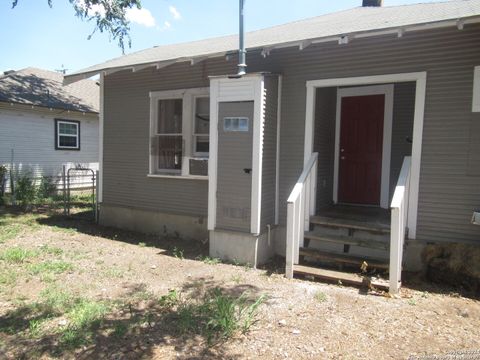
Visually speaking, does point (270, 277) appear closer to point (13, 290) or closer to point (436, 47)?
point (13, 290)

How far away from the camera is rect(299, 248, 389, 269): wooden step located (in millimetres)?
5297

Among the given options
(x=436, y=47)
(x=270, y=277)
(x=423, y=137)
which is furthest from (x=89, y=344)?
(x=436, y=47)

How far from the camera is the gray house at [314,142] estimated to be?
5293mm

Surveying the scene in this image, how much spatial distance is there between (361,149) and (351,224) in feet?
6.69

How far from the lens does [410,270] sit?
221 inches

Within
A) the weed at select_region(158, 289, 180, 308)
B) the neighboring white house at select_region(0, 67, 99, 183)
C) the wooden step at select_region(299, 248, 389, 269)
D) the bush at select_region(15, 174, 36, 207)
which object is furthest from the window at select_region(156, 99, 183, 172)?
the neighboring white house at select_region(0, 67, 99, 183)

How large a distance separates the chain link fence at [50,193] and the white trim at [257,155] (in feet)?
16.8

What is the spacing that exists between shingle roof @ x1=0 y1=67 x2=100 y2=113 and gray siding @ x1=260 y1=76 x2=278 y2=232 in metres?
10.1

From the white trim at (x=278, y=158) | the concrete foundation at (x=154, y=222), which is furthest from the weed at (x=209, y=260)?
the white trim at (x=278, y=158)

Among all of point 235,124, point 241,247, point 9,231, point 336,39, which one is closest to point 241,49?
point 235,124

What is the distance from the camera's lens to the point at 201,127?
7.57m

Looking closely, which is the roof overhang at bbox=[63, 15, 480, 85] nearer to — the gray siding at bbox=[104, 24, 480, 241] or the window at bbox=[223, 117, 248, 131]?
the gray siding at bbox=[104, 24, 480, 241]

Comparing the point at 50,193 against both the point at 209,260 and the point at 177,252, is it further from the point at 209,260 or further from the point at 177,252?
the point at 209,260

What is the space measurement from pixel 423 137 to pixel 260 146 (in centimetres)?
225
